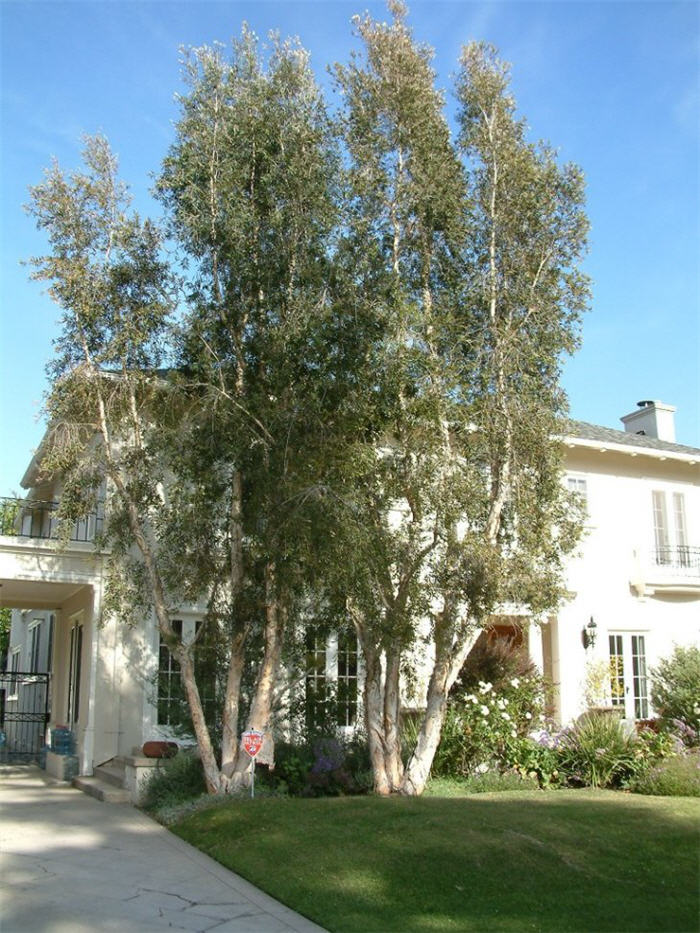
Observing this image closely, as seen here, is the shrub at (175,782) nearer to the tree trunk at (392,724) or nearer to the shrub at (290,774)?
the shrub at (290,774)

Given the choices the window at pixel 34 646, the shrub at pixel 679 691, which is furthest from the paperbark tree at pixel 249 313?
the window at pixel 34 646

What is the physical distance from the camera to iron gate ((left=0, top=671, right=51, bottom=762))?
19281 millimetres

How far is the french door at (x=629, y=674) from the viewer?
19.0 m

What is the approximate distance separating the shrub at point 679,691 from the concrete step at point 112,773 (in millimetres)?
8892

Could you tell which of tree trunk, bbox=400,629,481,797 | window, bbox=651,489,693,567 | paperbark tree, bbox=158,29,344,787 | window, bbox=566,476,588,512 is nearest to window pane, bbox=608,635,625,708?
window, bbox=651,489,693,567

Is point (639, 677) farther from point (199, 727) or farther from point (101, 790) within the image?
point (101, 790)

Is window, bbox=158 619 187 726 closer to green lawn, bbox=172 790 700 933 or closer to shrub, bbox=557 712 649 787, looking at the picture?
green lawn, bbox=172 790 700 933

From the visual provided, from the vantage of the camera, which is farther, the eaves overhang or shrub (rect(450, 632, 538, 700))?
the eaves overhang

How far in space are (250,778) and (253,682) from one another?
1778mm

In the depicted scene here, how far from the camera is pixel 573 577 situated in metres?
19.3

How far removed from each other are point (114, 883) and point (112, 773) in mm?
6337

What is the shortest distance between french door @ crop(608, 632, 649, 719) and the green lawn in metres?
8.62

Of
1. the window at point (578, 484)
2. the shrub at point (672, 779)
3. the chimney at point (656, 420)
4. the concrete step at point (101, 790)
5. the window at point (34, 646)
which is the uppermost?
the chimney at point (656, 420)

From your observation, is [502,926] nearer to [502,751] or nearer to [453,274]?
[502,751]
